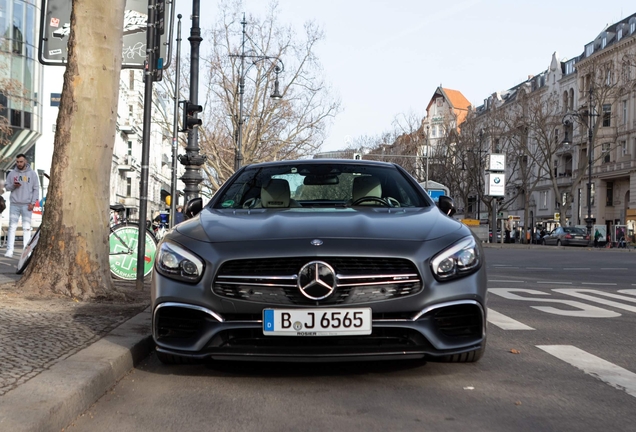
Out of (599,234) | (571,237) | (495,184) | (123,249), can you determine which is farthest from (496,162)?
(123,249)

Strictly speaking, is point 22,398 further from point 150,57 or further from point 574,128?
point 574,128

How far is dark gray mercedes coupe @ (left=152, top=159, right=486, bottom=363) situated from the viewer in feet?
15.1

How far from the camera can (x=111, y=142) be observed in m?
8.49

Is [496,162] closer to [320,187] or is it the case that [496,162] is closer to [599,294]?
[599,294]

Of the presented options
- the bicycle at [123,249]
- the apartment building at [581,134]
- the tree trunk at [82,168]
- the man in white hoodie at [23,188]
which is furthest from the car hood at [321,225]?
the apartment building at [581,134]

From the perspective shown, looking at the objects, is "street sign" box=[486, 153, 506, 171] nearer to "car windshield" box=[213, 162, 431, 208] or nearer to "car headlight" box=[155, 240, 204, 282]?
"car windshield" box=[213, 162, 431, 208]

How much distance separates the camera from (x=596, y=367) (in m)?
5.48

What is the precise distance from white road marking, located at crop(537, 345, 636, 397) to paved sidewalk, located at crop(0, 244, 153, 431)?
2846 mm

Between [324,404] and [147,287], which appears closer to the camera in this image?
[324,404]

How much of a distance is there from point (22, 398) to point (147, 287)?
6.17 metres

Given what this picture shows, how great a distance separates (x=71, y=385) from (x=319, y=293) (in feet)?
4.39

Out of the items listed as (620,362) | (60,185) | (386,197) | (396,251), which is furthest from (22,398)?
(60,185)

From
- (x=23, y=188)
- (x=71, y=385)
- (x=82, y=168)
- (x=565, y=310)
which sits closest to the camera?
(x=71, y=385)

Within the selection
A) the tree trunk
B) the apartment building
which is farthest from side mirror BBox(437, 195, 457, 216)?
the apartment building
